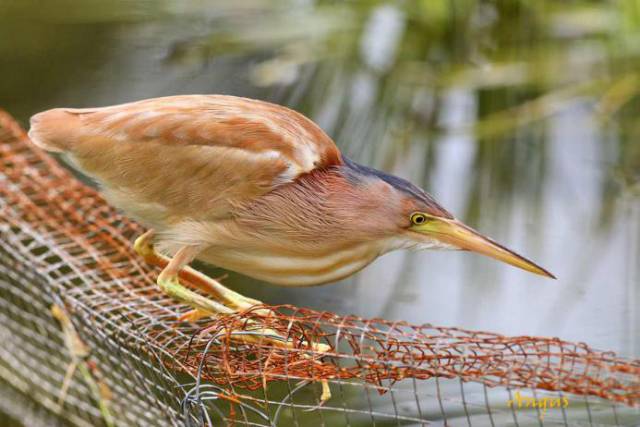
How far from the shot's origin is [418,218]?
5.49ft

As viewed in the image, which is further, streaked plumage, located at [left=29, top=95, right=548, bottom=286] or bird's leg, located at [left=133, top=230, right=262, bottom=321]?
bird's leg, located at [left=133, top=230, right=262, bottom=321]

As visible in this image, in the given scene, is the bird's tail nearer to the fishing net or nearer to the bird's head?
the fishing net

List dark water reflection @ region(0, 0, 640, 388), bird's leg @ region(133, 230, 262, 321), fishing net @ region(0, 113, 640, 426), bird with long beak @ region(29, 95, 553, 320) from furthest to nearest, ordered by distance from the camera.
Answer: dark water reflection @ region(0, 0, 640, 388) < bird's leg @ region(133, 230, 262, 321) < bird with long beak @ region(29, 95, 553, 320) < fishing net @ region(0, 113, 640, 426)

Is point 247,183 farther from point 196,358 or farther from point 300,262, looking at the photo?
point 196,358

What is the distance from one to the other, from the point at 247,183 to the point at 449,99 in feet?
5.72

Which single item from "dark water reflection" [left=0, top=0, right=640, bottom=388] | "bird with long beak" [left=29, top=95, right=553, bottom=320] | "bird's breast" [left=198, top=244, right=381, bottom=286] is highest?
"bird with long beak" [left=29, top=95, right=553, bottom=320]

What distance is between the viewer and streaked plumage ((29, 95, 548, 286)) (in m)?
1.74

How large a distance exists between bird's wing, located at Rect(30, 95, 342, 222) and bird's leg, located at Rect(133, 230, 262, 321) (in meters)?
0.09

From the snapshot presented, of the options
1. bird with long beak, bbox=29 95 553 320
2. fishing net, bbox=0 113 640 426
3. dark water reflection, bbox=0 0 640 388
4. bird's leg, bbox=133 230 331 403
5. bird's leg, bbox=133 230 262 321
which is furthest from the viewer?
dark water reflection, bbox=0 0 640 388

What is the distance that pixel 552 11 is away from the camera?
12.1 feet

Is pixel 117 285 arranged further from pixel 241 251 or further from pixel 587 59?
pixel 587 59

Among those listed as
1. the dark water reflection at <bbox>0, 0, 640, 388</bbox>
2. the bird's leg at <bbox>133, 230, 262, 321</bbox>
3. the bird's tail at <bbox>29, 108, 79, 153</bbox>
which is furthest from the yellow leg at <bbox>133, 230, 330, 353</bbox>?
the dark water reflection at <bbox>0, 0, 640, 388</bbox>

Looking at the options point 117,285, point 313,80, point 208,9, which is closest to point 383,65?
point 313,80

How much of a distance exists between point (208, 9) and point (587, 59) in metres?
1.41
